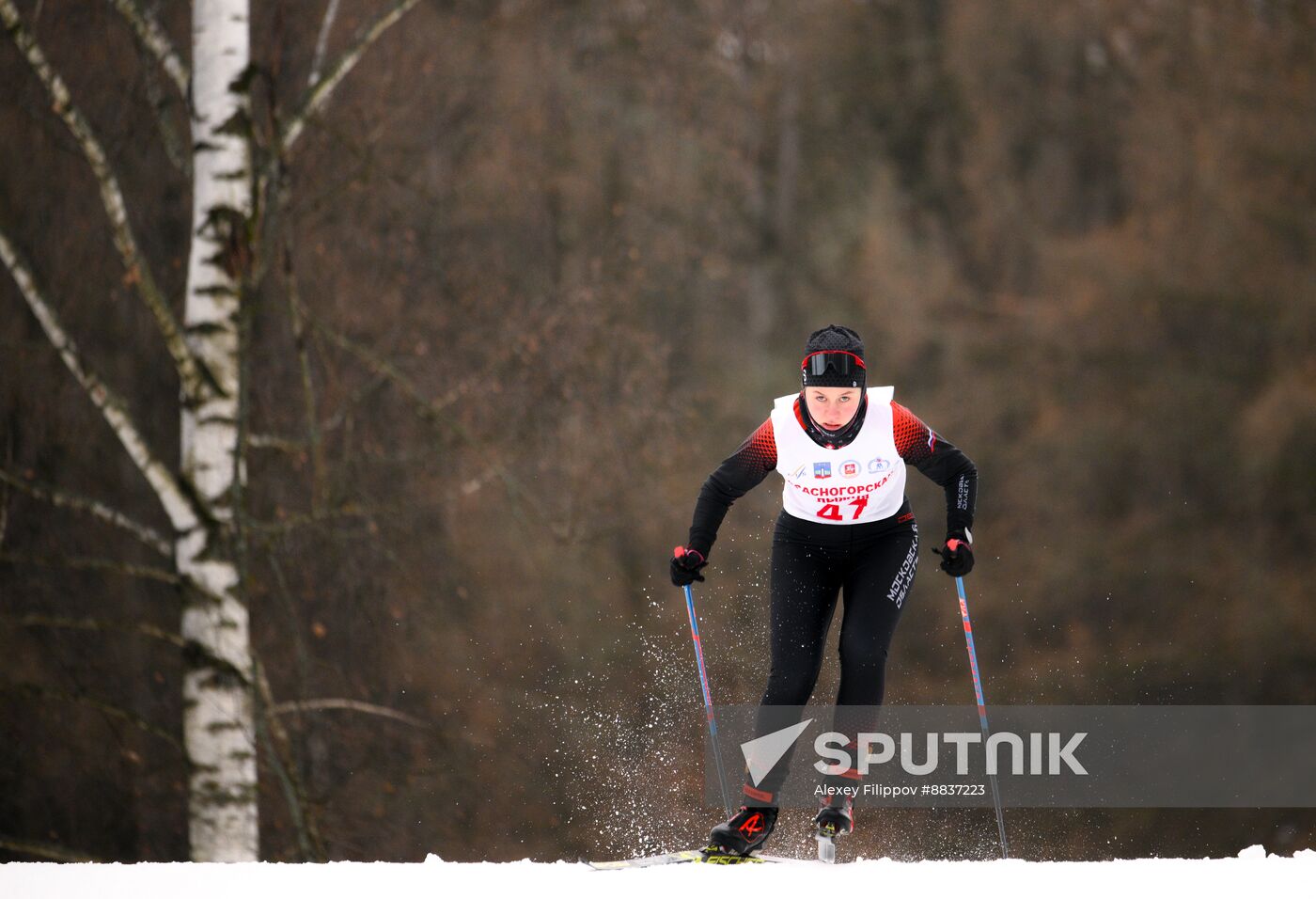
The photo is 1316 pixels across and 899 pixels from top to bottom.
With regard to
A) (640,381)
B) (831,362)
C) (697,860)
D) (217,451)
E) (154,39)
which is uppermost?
(154,39)

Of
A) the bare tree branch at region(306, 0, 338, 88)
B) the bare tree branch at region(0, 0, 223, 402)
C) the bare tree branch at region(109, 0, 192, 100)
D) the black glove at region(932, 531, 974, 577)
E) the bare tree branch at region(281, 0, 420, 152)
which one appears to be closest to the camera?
the black glove at region(932, 531, 974, 577)

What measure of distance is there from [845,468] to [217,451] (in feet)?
12.7

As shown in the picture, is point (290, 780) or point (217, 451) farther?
point (290, 780)

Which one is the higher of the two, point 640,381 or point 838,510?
point 640,381

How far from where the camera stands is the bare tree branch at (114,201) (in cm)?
696

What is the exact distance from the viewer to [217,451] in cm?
712

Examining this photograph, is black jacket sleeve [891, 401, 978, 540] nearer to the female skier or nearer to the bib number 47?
the female skier

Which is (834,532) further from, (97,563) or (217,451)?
(97,563)

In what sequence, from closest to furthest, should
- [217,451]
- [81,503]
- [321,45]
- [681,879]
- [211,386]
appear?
1. [681,879]
2. [211,386]
3. [217,451]
4. [81,503]
5. [321,45]

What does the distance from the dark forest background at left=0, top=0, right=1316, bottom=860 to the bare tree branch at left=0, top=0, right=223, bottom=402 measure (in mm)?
682

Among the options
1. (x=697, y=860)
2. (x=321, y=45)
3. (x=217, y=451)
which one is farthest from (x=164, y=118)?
(x=697, y=860)

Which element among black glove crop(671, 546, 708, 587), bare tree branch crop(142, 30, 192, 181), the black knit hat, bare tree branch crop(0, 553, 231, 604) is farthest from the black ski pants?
bare tree branch crop(142, 30, 192, 181)

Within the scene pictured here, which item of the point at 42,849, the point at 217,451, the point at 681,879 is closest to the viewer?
the point at 681,879

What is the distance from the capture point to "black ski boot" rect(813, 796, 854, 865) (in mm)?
4438
